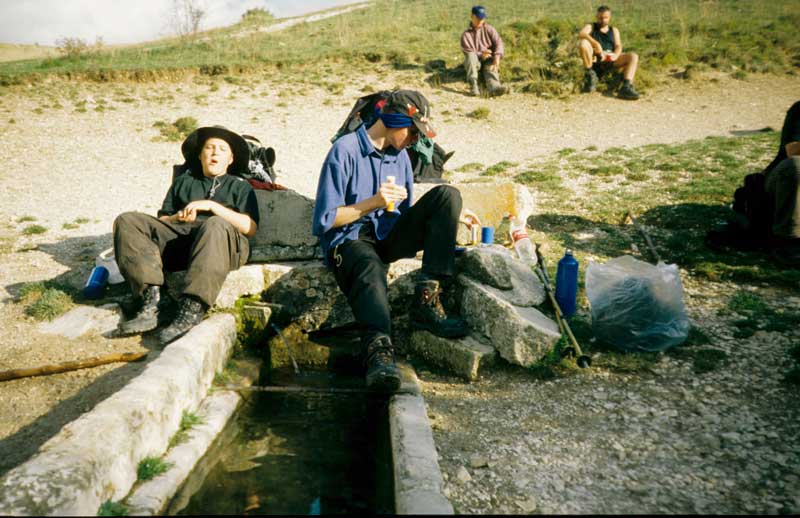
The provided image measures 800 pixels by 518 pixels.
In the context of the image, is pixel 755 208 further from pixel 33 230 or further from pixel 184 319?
pixel 33 230

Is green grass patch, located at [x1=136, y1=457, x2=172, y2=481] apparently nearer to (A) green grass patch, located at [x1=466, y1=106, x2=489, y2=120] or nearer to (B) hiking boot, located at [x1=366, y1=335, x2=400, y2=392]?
(B) hiking boot, located at [x1=366, y1=335, x2=400, y2=392]

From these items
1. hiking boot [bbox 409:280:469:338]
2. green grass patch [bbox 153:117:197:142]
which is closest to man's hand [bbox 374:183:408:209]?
hiking boot [bbox 409:280:469:338]

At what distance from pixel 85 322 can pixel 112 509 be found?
2.43 meters

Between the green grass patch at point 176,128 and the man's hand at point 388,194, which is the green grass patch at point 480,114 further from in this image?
the man's hand at point 388,194

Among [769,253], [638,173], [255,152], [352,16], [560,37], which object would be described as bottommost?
[769,253]

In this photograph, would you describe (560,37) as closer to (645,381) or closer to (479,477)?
(645,381)

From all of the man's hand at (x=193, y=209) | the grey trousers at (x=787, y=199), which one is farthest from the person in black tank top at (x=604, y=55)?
the man's hand at (x=193, y=209)

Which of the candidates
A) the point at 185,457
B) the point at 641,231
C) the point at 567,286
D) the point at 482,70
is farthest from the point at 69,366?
the point at 482,70

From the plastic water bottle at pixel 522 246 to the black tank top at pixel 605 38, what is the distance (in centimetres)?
876

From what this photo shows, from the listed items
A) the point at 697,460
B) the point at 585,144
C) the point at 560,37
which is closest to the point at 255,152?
the point at 697,460

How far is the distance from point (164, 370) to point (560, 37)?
15.2m

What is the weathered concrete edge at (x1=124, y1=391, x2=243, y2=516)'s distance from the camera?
2.11m

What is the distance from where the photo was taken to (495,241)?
17.3 ft

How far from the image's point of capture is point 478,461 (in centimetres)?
268
